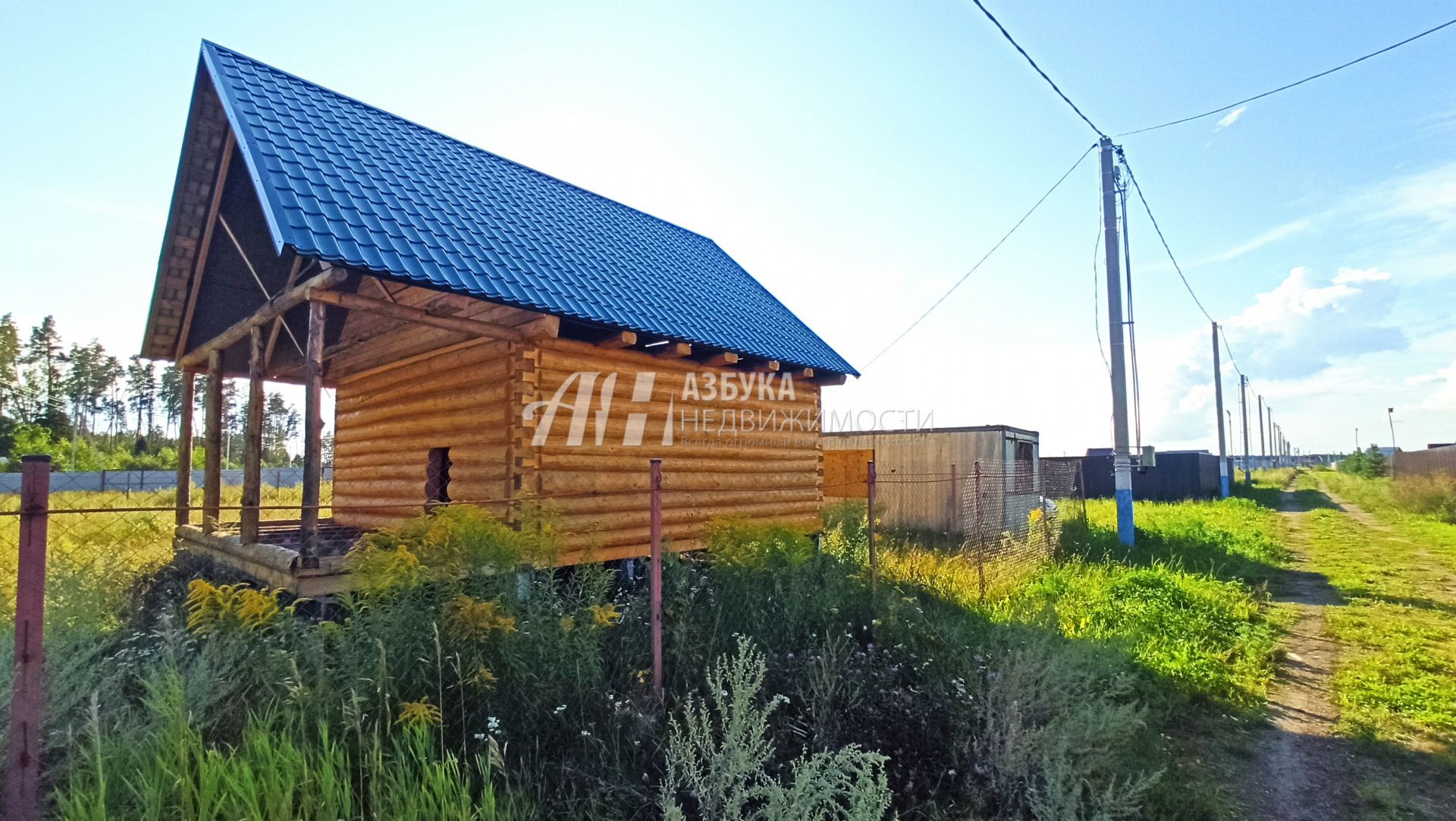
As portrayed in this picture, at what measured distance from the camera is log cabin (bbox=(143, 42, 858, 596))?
6.56 meters

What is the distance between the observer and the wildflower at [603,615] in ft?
14.2

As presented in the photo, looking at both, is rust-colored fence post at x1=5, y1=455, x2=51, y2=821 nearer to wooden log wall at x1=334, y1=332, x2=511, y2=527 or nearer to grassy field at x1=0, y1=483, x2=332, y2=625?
grassy field at x1=0, y1=483, x2=332, y2=625

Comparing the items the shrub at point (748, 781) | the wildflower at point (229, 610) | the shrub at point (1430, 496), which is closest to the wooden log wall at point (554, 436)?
the wildflower at point (229, 610)

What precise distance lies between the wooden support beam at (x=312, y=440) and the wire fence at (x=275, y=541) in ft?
0.17

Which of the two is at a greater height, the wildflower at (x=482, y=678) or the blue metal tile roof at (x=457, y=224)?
the blue metal tile roof at (x=457, y=224)

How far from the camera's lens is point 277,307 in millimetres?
6664

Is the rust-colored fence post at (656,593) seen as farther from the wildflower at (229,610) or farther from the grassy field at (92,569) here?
the grassy field at (92,569)

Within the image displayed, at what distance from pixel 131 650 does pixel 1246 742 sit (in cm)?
762

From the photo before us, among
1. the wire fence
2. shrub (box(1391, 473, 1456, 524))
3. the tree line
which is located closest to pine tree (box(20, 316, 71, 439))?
the tree line

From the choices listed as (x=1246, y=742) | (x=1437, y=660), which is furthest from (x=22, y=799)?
(x=1437, y=660)

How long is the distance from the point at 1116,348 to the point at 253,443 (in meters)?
12.5

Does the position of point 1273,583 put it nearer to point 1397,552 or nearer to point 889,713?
point 1397,552

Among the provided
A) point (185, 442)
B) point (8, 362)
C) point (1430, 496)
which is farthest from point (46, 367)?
point (1430, 496)

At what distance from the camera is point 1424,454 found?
27469 millimetres
